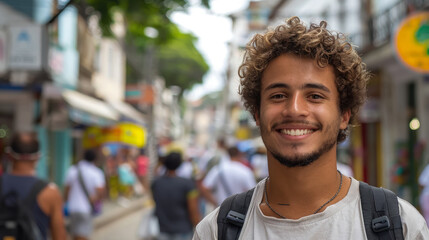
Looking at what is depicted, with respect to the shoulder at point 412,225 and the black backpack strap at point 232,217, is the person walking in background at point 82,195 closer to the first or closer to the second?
the black backpack strap at point 232,217

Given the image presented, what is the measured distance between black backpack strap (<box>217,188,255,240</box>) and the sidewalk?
12.4 meters

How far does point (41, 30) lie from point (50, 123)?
6.40 feet

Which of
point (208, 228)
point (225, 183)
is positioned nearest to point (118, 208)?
Answer: point (225, 183)

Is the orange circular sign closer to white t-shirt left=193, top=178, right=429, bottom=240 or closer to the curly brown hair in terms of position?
the curly brown hair

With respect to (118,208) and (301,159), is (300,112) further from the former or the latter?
(118,208)

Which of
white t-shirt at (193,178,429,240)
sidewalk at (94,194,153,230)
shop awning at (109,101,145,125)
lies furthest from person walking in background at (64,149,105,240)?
shop awning at (109,101,145,125)

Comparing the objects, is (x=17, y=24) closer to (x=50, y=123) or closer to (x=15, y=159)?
(x=50, y=123)

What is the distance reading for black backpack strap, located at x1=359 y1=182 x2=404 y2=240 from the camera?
1.90 m

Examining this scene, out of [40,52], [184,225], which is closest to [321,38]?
[184,225]

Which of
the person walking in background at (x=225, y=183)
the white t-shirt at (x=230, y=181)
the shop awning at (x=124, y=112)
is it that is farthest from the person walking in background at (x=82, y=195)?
the shop awning at (x=124, y=112)

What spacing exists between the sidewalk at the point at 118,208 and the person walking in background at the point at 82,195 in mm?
5544

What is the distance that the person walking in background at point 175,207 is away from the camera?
6895mm

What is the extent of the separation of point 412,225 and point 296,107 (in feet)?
1.74

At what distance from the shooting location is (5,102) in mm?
14141
